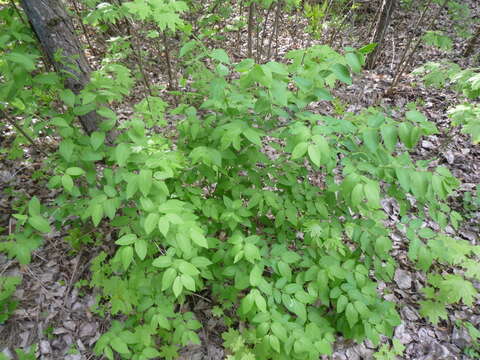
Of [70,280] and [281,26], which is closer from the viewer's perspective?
[70,280]

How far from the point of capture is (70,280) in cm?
293

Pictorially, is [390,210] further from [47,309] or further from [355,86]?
[47,309]

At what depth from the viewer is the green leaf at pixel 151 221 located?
1479 millimetres

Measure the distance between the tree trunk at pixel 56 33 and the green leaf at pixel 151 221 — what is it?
135 centimetres

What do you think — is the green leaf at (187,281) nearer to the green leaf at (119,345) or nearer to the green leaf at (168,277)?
the green leaf at (168,277)

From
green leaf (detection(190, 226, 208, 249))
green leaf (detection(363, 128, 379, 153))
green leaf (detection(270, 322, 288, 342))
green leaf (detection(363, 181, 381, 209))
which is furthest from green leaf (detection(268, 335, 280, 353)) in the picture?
green leaf (detection(363, 128, 379, 153))

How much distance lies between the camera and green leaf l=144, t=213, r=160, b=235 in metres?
1.48

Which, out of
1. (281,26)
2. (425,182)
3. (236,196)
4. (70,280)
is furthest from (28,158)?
(281,26)

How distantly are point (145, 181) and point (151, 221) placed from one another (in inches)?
8.2

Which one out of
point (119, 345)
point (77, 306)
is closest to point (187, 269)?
point (119, 345)

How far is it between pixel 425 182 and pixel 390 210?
2.50 metres

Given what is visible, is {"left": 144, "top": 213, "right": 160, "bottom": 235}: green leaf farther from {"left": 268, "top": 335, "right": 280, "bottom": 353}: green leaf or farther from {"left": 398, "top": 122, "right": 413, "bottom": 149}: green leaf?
{"left": 398, "top": 122, "right": 413, "bottom": 149}: green leaf

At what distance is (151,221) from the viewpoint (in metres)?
1.50

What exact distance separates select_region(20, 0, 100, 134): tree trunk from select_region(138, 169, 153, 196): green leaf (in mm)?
1158
